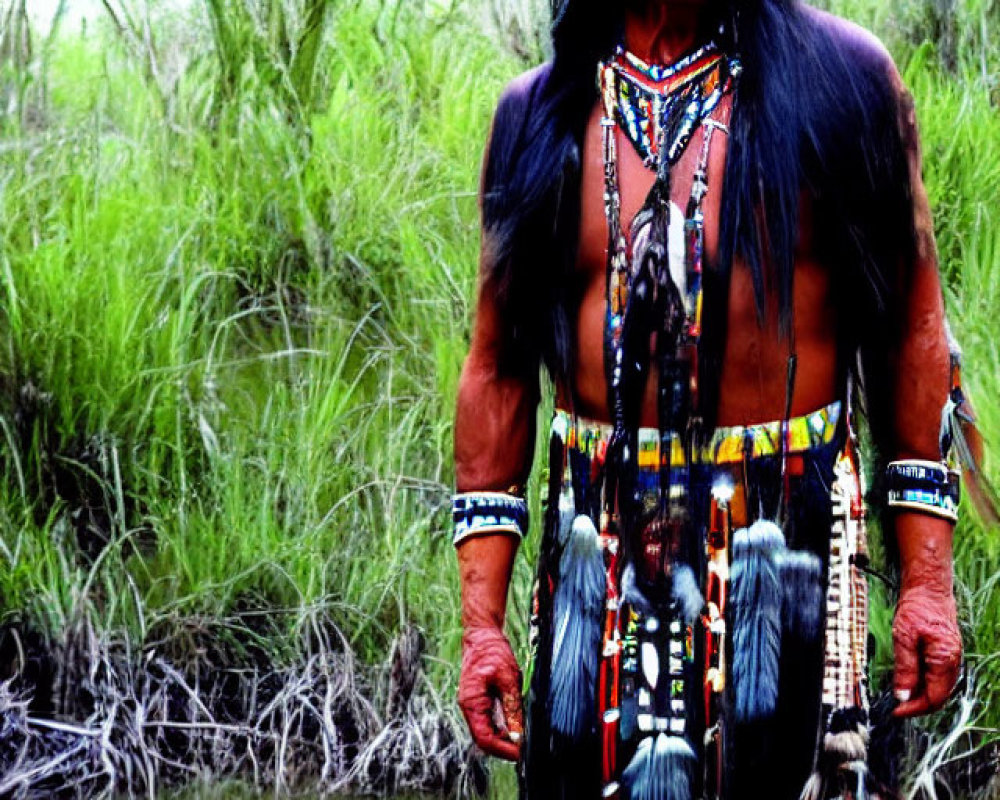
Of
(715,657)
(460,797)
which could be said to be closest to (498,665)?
(715,657)

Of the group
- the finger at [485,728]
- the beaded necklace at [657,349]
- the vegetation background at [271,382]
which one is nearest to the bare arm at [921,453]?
the beaded necklace at [657,349]

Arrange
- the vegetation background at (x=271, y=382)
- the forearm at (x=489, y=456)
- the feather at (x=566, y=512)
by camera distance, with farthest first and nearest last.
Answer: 1. the vegetation background at (x=271, y=382)
2. the forearm at (x=489, y=456)
3. the feather at (x=566, y=512)

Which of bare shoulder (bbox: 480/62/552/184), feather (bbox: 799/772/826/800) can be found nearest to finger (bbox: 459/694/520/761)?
feather (bbox: 799/772/826/800)

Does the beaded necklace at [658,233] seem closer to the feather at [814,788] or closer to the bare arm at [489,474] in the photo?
the bare arm at [489,474]

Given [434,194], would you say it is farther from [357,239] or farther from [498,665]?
[498,665]

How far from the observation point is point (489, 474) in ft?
7.33

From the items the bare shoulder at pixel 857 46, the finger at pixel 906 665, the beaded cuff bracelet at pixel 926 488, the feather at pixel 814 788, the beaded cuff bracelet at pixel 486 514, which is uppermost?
the bare shoulder at pixel 857 46

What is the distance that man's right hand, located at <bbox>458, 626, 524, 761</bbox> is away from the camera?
2.15 m

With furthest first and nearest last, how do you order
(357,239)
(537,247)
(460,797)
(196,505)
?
(357,239), (196,505), (460,797), (537,247)

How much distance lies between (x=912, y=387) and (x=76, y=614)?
2.35 metres

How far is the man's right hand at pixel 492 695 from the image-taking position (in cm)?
215

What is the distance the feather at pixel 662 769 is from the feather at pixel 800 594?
181 millimetres

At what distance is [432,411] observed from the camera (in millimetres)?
4109

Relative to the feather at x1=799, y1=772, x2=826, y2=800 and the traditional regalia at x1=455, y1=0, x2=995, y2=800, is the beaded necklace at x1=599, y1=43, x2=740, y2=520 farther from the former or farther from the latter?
the feather at x1=799, y1=772, x2=826, y2=800
